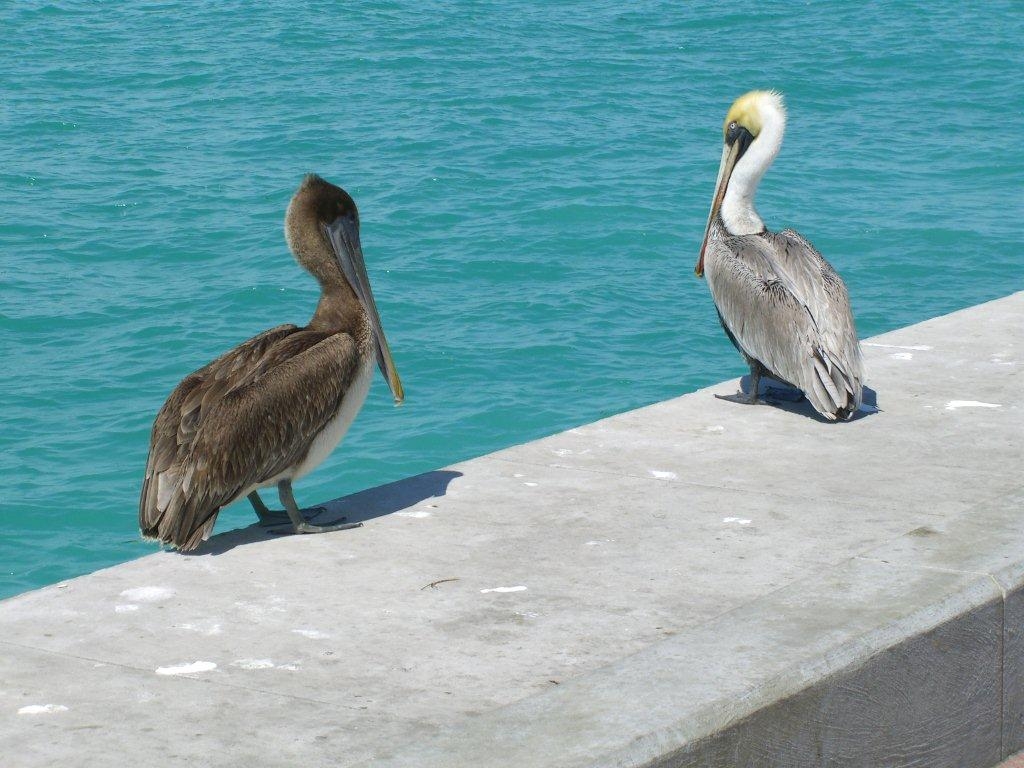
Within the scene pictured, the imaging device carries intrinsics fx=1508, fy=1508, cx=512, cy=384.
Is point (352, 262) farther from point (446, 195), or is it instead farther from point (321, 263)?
point (446, 195)

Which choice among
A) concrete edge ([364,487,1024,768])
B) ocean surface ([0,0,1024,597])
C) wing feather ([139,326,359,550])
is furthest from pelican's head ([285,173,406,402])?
ocean surface ([0,0,1024,597])

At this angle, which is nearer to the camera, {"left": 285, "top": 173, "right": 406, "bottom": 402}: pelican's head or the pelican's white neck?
{"left": 285, "top": 173, "right": 406, "bottom": 402}: pelican's head

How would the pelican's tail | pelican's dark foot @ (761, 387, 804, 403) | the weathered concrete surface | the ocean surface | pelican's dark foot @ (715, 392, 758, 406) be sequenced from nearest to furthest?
the weathered concrete surface, the pelican's tail, pelican's dark foot @ (715, 392, 758, 406), pelican's dark foot @ (761, 387, 804, 403), the ocean surface

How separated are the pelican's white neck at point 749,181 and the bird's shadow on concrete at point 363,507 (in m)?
1.99

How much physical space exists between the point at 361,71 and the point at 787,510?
15.4m

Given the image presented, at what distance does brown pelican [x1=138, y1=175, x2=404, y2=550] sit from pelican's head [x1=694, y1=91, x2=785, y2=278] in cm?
200

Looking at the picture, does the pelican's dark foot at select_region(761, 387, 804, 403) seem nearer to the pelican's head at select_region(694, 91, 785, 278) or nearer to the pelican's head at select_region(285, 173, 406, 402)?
the pelican's head at select_region(694, 91, 785, 278)

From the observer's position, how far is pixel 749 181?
6.20 m

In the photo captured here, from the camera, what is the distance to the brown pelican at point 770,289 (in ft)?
17.7

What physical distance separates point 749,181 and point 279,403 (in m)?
2.66

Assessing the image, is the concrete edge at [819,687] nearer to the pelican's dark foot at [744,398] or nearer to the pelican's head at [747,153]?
the pelican's dark foot at [744,398]

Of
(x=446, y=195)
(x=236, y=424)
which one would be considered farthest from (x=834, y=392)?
(x=446, y=195)

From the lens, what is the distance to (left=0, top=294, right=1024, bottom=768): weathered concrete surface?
281 cm

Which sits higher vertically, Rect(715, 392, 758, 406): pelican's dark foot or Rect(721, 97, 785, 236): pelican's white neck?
Rect(721, 97, 785, 236): pelican's white neck
